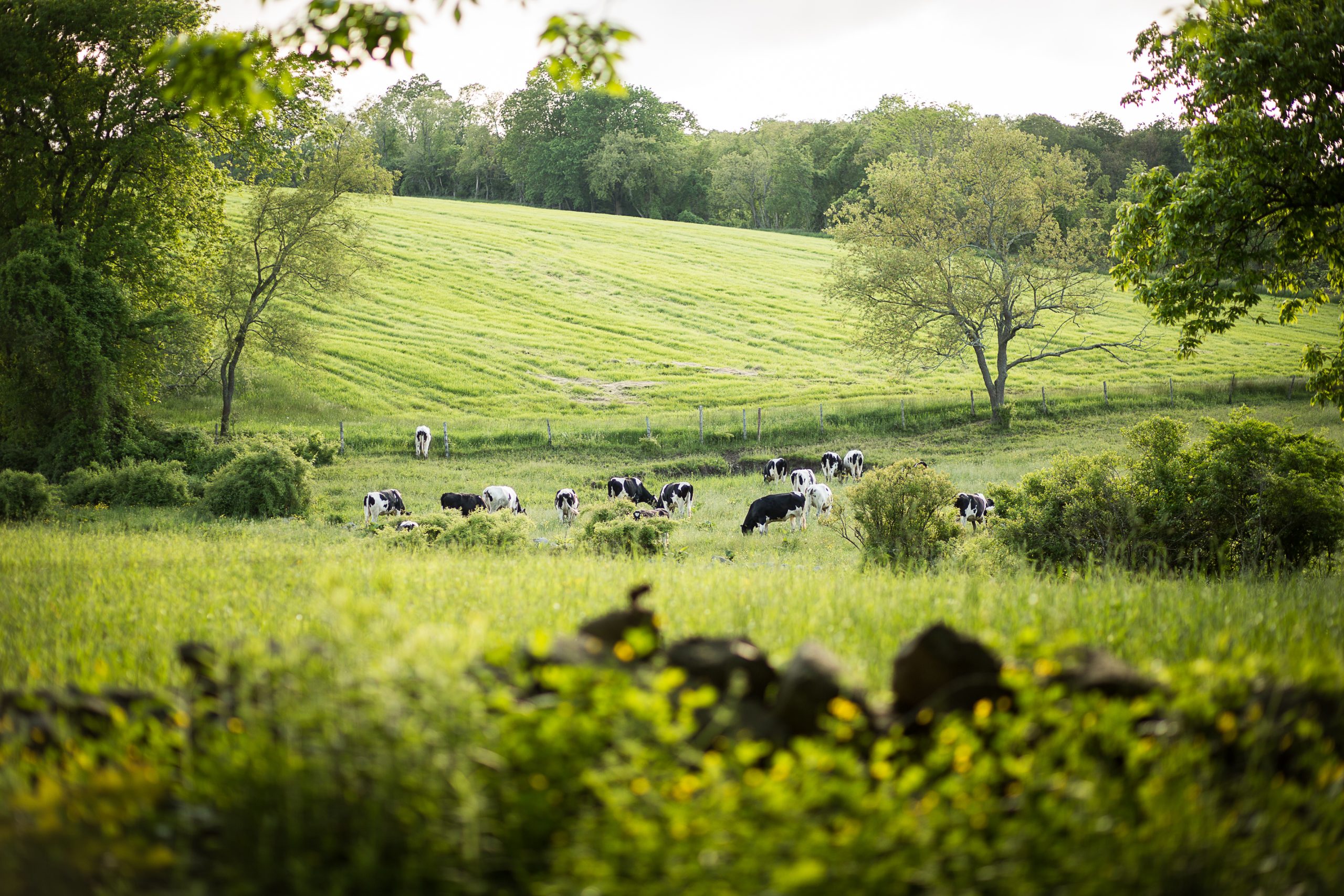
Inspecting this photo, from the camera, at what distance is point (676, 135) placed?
4109 inches

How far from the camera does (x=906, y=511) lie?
13.2 metres

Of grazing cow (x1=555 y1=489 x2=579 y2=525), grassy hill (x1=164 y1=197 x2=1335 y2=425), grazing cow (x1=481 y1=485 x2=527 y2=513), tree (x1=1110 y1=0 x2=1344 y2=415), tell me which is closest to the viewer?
tree (x1=1110 y1=0 x2=1344 y2=415)

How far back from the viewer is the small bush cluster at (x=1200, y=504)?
11164mm

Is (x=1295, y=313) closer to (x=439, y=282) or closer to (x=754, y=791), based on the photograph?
(x=754, y=791)

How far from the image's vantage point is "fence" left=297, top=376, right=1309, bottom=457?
34.2 meters

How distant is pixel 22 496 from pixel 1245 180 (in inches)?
913

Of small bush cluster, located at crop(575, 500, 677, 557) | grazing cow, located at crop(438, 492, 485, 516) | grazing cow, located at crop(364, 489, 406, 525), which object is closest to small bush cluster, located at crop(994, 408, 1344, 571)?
small bush cluster, located at crop(575, 500, 677, 557)

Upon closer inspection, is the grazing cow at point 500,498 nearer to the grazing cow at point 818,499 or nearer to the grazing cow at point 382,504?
the grazing cow at point 382,504

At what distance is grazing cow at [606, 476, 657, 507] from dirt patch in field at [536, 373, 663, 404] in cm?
1421

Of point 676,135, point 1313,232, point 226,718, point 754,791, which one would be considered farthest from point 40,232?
point 676,135

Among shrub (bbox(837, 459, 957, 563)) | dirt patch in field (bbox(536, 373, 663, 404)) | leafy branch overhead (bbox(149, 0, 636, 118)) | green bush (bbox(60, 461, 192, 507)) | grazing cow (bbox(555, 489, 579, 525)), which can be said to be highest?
leafy branch overhead (bbox(149, 0, 636, 118))

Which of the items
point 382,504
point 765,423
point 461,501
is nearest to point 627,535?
point 461,501

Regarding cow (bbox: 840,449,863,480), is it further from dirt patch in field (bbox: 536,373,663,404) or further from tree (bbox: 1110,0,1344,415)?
tree (bbox: 1110,0,1344,415)

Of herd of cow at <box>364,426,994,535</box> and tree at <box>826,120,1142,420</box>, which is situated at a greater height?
tree at <box>826,120,1142,420</box>
